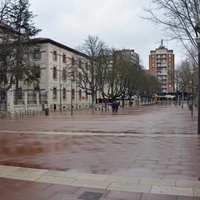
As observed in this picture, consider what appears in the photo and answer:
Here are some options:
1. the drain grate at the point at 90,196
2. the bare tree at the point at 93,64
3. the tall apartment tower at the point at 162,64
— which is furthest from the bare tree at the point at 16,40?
the tall apartment tower at the point at 162,64

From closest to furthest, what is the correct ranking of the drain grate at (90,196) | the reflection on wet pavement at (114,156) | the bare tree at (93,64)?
the drain grate at (90,196)
the reflection on wet pavement at (114,156)
the bare tree at (93,64)

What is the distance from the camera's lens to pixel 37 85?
57.4 meters

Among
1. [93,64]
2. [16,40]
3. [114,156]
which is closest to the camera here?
[114,156]

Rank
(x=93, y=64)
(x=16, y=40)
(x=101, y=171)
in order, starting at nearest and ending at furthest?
(x=101, y=171)
(x=16, y=40)
(x=93, y=64)

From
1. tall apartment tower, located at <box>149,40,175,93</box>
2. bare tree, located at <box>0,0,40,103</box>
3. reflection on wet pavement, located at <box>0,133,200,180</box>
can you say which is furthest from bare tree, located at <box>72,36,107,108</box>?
tall apartment tower, located at <box>149,40,175,93</box>

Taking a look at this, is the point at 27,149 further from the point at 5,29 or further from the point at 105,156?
the point at 5,29

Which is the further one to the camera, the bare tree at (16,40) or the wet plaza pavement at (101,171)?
the bare tree at (16,40)

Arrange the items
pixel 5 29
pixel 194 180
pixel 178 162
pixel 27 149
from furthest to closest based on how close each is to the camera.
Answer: pixel 5 29, pixel 27 149, pixel 178 162, pixel 194 180

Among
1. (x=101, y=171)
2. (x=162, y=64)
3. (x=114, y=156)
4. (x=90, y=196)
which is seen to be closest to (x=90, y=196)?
(x=90, y=196)

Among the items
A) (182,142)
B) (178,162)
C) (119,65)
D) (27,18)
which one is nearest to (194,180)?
(178,162)

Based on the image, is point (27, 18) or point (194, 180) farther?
point (27, 18)

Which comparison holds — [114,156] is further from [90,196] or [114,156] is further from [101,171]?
[90,196]

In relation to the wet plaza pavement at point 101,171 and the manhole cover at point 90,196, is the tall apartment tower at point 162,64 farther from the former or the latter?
the manhole cover at point 90,196

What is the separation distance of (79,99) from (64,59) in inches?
427
